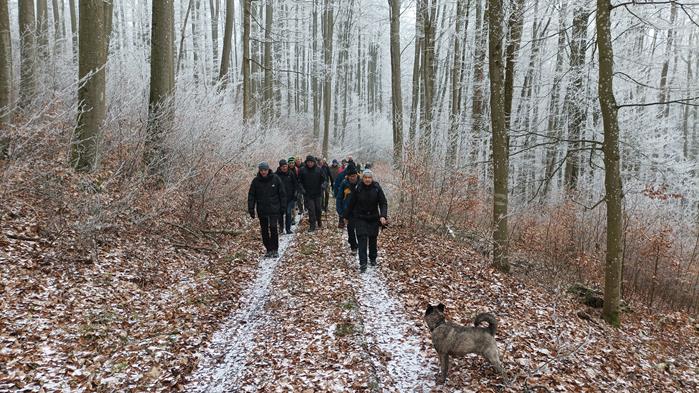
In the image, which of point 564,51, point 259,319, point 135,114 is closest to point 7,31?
point 135,114

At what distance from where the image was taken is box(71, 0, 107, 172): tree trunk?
336 inches

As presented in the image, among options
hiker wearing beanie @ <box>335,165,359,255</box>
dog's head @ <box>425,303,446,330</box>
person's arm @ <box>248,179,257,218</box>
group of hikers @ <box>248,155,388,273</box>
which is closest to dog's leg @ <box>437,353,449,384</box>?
dog's head @ <box>425,303,446,330</box>

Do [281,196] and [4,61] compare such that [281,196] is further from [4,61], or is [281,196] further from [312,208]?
[4,61]

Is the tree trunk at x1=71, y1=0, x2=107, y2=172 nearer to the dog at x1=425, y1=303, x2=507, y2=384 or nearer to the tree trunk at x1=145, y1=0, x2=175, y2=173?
the tree trunk at x1=145, y1=0, x2=175, y2=173

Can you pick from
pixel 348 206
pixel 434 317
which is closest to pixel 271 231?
pixel 348 206

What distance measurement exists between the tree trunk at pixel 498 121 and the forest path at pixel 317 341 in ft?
8.07

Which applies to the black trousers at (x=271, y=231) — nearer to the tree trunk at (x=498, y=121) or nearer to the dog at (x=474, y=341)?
the tree trunk at (x=498, y=121)

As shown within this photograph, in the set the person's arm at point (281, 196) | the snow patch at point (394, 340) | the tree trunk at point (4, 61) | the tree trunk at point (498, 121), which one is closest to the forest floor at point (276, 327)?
the snow patch at point (394, 340)

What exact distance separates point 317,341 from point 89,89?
7.03m

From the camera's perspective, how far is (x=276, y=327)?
577 centimetres

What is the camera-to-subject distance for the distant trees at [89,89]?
28.0 ft

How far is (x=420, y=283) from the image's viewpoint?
24.5ft

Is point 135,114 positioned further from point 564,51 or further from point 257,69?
point 257,69

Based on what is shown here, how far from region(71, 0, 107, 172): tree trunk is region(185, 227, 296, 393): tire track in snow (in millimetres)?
4451
